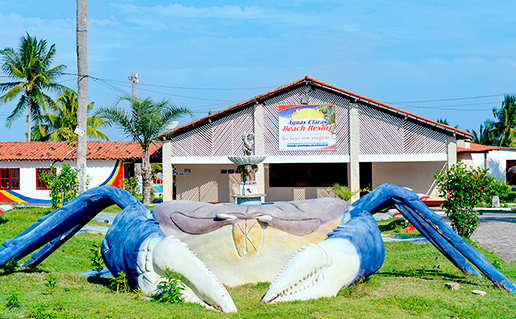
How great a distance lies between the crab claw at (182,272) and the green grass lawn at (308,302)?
0.42ft

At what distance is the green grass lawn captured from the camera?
5078 mm

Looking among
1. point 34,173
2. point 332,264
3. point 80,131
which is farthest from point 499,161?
point 332,264

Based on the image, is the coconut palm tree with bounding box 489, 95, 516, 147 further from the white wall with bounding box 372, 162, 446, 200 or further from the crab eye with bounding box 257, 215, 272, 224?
the crab eye with bounding box 257, 215, 272, 224

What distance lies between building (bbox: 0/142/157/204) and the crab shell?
60.1ft

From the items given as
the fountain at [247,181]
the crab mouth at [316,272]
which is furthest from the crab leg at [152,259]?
the fountain at [247,181]

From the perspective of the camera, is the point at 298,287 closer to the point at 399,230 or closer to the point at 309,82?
the point at 399,230

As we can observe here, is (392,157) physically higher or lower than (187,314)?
higher

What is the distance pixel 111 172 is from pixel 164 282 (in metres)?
19.4

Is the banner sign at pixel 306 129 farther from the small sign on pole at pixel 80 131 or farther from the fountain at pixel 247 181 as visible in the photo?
the fountain at pixel 247 181

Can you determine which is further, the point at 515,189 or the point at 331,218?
the point at 515,189

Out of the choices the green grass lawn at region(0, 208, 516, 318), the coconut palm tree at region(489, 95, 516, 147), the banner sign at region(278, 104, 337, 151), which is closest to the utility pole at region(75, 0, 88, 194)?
the green grass lawn at region(0, 208, 516, 318)

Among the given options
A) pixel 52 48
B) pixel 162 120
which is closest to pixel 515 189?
pixel 162 120

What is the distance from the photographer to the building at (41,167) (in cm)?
2367

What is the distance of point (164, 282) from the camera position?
214 inches
